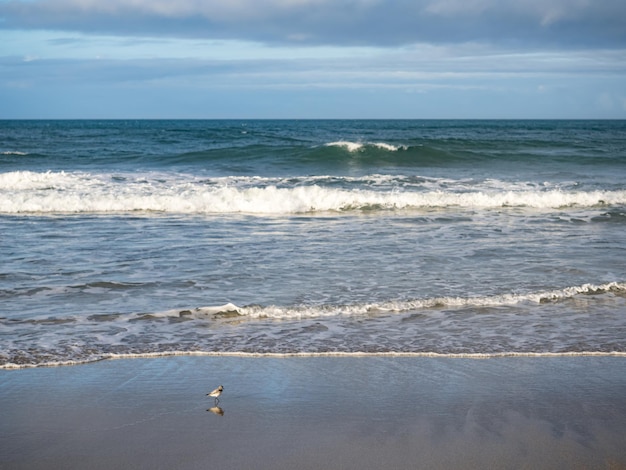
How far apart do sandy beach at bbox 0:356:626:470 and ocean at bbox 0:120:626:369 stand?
1.48 ft

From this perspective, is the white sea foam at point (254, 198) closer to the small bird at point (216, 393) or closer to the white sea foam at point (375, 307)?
the white sea foam at point (375, 307)

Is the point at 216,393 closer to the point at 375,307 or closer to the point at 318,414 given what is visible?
the point at 318,414

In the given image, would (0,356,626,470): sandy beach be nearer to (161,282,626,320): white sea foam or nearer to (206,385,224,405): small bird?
(206,385,224,405): small bird

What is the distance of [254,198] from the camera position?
53.9ft

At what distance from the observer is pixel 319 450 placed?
4.14 meters

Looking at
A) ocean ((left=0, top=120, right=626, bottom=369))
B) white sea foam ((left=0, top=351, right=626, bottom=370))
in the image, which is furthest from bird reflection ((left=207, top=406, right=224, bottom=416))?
ocean ((left=0, top=120, right=626, bottom=369))

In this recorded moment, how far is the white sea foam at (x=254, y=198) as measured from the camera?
15.8 meters

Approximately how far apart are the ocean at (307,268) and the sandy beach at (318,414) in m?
0.45

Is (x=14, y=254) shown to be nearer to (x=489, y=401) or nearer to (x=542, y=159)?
(x=489, y=401)

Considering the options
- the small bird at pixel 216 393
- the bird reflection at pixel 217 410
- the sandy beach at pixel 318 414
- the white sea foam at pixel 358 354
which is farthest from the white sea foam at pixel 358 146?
the bird reflection at pixel 217 410

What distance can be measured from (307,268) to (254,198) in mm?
7435

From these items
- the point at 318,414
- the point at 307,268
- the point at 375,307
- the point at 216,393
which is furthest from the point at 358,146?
the point at 318,414

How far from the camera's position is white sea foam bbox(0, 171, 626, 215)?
15789 millimetres

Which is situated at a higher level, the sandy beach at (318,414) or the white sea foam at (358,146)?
the white sea foam at (358,146)
